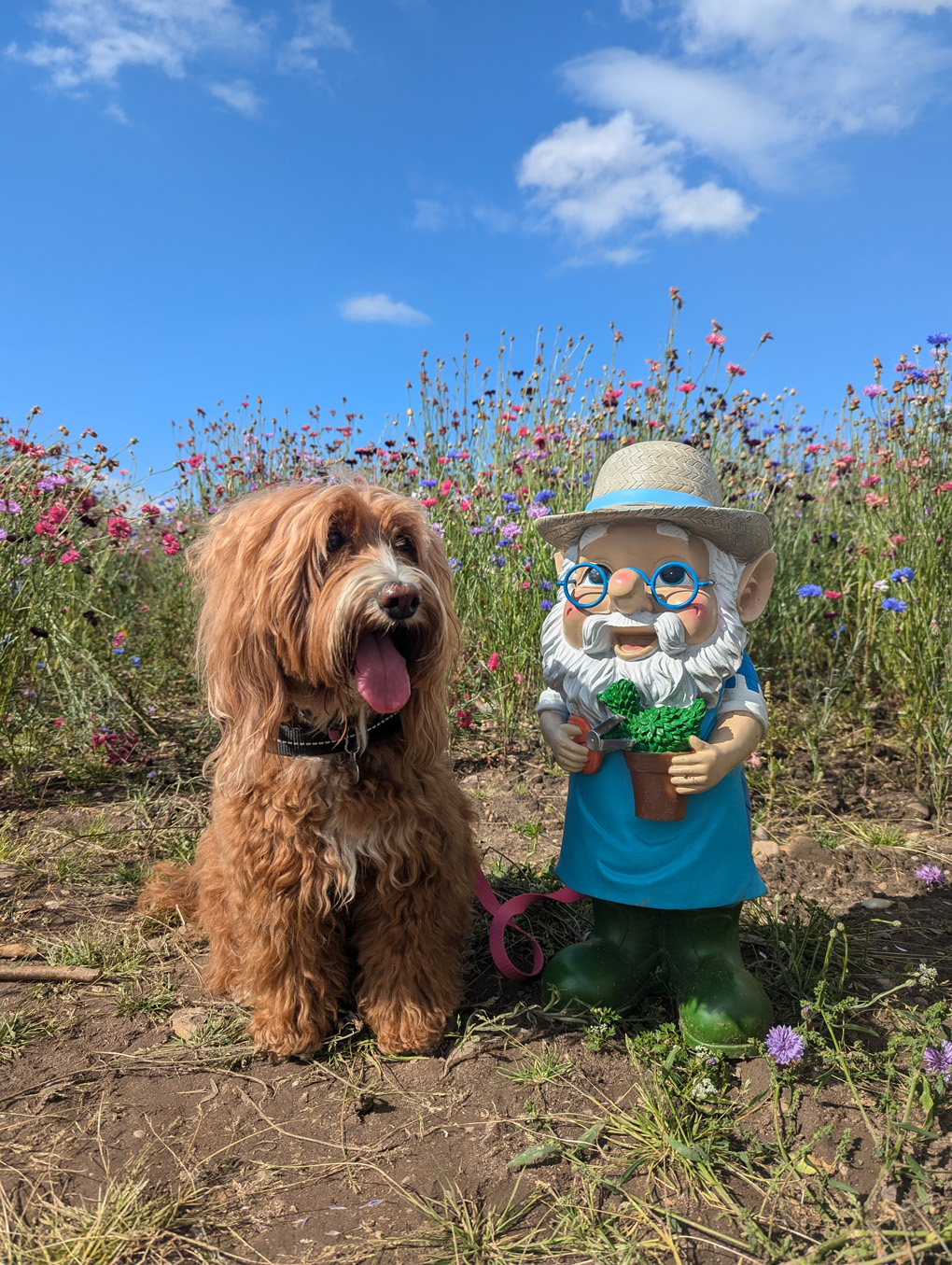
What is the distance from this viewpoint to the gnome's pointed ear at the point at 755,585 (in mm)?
2727

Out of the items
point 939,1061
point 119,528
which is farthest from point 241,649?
point 119,528

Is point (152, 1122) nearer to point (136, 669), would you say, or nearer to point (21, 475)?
point (21, 475)

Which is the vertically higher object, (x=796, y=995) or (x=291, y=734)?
(x=291, y=734)

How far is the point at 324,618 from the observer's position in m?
2.16

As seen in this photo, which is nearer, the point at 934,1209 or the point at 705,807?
the point at 934,1209

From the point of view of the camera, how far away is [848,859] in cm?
409

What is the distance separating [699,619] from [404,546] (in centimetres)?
89

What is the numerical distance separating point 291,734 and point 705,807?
1.26 meters

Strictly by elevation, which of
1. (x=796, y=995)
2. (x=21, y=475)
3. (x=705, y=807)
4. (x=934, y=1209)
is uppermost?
(x=21, y=475)

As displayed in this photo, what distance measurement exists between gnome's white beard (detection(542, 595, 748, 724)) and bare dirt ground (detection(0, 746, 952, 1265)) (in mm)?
1020

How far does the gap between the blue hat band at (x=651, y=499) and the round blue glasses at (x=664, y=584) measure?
7.4 inches

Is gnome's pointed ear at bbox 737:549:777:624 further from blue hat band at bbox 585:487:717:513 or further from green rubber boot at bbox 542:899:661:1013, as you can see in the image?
green rubber boot at bbox 542:899:661:1013

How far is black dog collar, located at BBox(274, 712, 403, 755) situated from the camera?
7.71 feet

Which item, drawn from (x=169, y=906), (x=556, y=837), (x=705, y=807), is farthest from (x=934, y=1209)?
(x=169, y=906)
